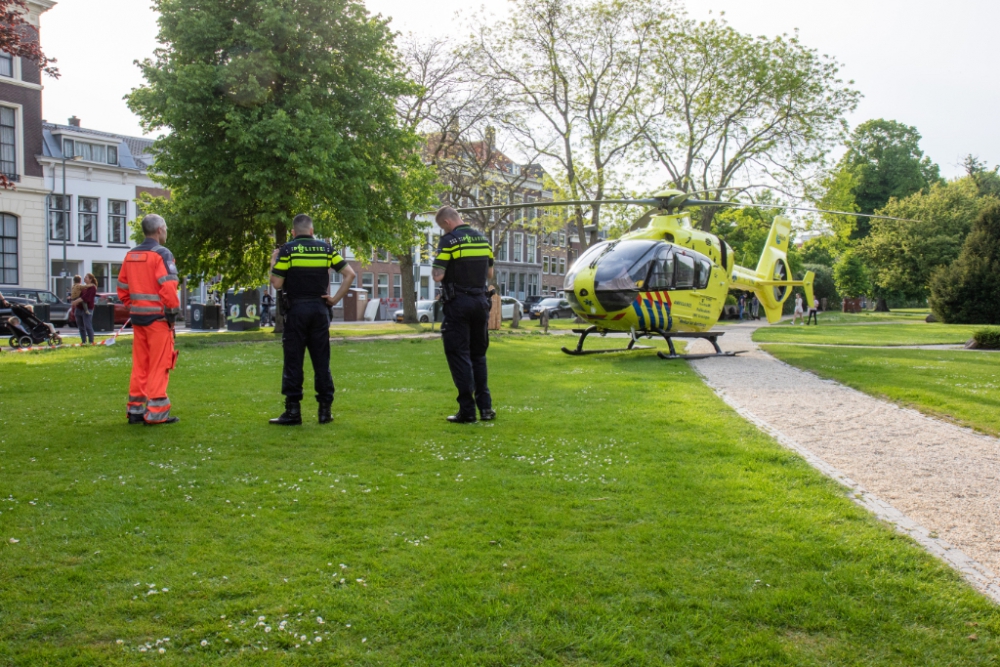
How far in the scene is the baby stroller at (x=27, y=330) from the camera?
737 inches

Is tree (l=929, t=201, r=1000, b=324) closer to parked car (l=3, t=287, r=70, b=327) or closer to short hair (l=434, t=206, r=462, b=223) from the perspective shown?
short hair (l=434, t=206, r=462, b=223)

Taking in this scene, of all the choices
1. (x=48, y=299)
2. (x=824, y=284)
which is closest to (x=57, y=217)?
(x=48, y=299)

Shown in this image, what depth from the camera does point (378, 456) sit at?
643cm

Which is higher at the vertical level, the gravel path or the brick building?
the brick building

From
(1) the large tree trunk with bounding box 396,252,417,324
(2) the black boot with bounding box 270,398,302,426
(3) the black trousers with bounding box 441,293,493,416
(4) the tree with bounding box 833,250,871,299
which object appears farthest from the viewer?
(4) the tree with bounding box 833,250,871,299

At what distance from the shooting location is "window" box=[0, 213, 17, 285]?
122 feet

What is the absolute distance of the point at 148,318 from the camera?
7.82 m

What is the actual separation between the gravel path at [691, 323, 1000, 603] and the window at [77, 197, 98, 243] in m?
45.6

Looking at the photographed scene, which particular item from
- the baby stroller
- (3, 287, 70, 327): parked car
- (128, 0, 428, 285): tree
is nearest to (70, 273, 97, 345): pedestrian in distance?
the baby stroller

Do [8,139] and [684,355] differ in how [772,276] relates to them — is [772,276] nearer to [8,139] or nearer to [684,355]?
[684,355]

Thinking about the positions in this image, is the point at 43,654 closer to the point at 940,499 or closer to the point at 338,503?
the point at 338,503

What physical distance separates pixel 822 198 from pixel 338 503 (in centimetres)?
3893

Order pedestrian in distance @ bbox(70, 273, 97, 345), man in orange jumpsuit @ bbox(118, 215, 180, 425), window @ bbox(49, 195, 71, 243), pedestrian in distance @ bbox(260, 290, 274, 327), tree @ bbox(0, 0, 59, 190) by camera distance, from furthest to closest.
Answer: window @ bbox(49, 195, 71, 243)
pedestrian in distance @ bbox(260, 290, 274, 327)
pedestrian in distance @ bbox(70, 273, 97, 345)
tree @ bbox(0, 0, 59, 190)
man in orange jumpsuit @ bbox(118, 215, 180, 425)

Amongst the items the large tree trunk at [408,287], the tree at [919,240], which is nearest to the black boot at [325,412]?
the large tree trunk at [408,287]
